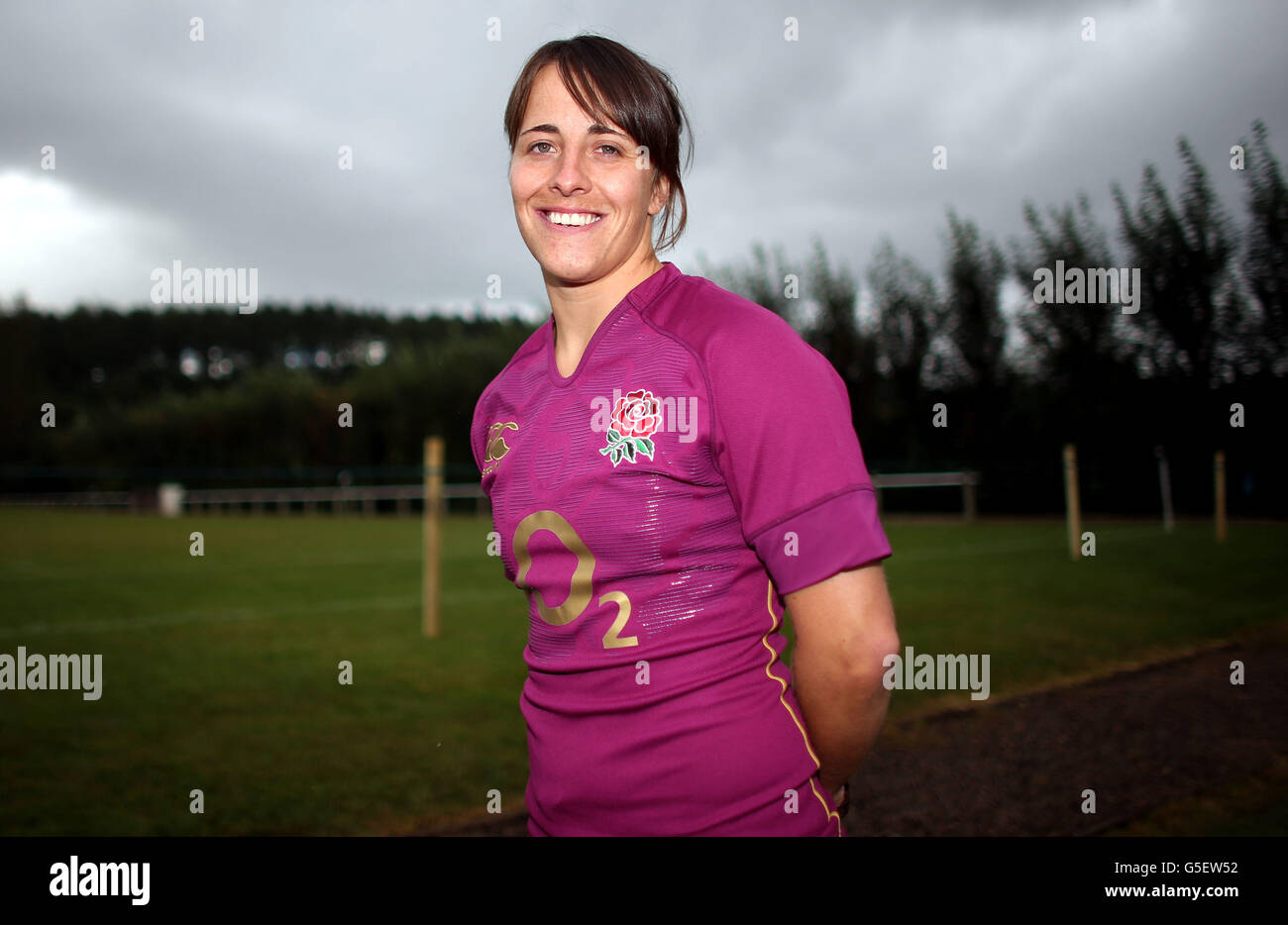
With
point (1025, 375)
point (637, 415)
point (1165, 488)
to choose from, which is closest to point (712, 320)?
point (637, 415)

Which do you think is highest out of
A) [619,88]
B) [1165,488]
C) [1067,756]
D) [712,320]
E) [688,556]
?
[619,88]

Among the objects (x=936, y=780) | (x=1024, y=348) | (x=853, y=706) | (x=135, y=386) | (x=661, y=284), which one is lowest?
(x=936, y=780)

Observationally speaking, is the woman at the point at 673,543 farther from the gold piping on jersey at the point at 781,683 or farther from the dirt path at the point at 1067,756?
the dirt path at the point at 1067,756

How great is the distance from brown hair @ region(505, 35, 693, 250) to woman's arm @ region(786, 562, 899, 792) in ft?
2.36

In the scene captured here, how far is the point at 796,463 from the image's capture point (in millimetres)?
1179

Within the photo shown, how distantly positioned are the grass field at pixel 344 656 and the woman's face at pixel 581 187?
3.03m

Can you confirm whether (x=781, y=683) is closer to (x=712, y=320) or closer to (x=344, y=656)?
(x=712, y=320)

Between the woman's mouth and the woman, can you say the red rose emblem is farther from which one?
the woman's mouth

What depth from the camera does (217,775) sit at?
449cm

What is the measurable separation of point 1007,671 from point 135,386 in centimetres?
7798

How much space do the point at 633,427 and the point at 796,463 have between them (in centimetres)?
23
